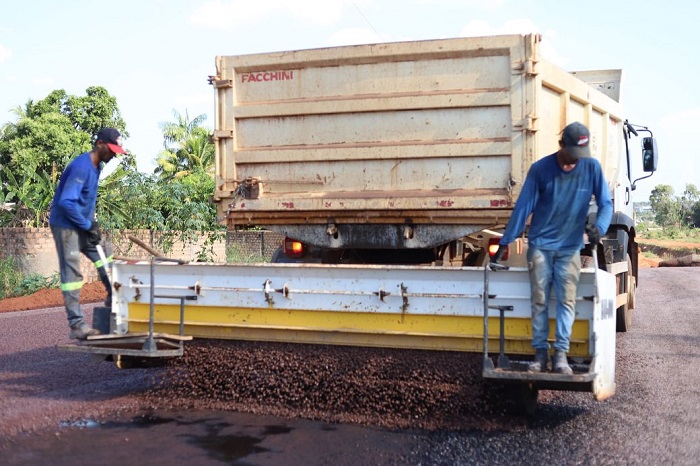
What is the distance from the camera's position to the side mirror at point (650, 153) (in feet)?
33.8

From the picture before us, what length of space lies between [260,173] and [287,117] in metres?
0.56

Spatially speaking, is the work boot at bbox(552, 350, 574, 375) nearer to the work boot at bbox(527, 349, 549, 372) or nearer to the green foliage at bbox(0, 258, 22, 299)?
the work boot at bbox(527, 349, 549, 372)

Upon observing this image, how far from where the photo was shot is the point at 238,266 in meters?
5.92

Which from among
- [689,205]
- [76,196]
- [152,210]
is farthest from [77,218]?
[689,205]

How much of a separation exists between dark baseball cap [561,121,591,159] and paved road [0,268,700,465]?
1.84m

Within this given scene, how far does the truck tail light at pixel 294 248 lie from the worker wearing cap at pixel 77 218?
185 cm

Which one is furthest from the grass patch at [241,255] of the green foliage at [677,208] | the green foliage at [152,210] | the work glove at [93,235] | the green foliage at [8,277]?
the green foliage at [677,208]

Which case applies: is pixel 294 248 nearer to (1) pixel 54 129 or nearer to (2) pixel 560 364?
(2) pixel 560 364

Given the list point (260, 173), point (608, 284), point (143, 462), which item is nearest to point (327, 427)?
point (143, 462)

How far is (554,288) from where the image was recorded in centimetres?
523

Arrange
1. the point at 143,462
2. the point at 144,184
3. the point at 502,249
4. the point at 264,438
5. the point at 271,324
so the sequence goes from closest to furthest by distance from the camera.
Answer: the point at 143,462 → the point at 264,438 → the point at 502,249 → the point at 271,324 → the point at 144,184

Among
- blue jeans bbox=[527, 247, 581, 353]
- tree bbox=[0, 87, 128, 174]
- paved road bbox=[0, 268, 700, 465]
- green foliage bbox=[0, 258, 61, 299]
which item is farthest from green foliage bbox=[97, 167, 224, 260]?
blue jeans bbox=[527, 247, 581, 353]

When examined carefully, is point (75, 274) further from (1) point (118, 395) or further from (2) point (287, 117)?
(2) point (287, 117)

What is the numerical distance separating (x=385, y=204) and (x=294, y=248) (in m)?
1.13
